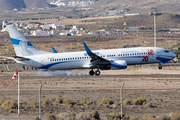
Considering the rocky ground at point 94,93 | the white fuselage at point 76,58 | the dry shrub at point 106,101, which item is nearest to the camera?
the rocky ground at point 94,93

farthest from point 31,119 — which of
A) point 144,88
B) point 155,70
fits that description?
point 155,70

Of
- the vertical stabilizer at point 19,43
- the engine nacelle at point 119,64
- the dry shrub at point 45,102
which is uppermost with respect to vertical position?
the vertical stabilizer at point 19,43

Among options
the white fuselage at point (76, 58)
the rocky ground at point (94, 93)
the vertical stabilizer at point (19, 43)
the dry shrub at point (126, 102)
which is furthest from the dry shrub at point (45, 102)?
the vertical stabilizer at point (19, 43)

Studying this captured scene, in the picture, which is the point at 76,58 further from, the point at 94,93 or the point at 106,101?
the point at 106,101

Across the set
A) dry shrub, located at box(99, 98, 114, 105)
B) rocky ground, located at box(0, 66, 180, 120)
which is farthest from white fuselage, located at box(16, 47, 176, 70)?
dry shrub, located at box(99, 98, 114, 105)

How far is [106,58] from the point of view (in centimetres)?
5228

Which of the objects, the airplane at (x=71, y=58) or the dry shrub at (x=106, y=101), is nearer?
the dry shrub at (x=106, y=101)

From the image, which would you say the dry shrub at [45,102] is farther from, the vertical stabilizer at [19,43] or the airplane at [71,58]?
the vertical stabilizer at [19,43]

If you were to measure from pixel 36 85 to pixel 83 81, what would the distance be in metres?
7.28

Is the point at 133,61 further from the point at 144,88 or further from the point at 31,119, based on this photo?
the point at 31,119

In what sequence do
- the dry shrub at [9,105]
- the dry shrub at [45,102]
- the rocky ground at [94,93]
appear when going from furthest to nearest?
the dry shrub at [45,102]
the dry shrub at [9,105]
the rocky ground at [94,93]

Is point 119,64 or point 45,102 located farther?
point 119,64

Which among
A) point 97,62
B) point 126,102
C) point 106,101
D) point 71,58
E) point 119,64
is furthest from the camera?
point 71,58

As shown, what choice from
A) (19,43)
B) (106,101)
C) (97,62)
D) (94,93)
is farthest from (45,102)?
(19,43)
